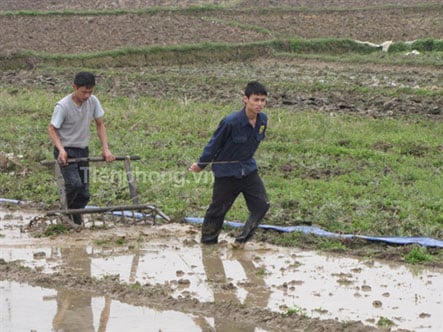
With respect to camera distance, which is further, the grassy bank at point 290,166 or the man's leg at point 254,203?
the grassy bank at point 290,166

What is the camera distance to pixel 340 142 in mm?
12734

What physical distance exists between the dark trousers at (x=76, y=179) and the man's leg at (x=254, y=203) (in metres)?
1.64

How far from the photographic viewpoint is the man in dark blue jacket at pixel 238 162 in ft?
25.8

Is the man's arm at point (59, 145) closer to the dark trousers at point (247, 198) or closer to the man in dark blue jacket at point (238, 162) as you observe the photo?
the man in dark blue jacket at point (238, 162)

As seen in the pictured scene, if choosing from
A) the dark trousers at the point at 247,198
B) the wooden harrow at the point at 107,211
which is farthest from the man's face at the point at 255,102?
the wooden harrow at the point at 107,211

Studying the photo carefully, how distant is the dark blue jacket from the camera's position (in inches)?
310

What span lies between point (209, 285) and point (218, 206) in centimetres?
122

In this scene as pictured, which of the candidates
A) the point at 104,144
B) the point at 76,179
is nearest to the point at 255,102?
the point at 104,144

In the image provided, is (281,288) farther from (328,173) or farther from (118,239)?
(328,173)

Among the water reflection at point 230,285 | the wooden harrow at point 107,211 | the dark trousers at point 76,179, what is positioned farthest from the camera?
the dark trousers at point 76,179

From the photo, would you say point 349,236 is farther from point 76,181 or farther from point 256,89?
point 76,181

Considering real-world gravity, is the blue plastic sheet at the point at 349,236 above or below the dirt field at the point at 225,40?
above

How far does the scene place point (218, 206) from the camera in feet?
27.0

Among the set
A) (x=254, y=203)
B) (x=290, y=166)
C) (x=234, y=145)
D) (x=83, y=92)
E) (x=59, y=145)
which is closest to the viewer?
(x=234, y=145)
